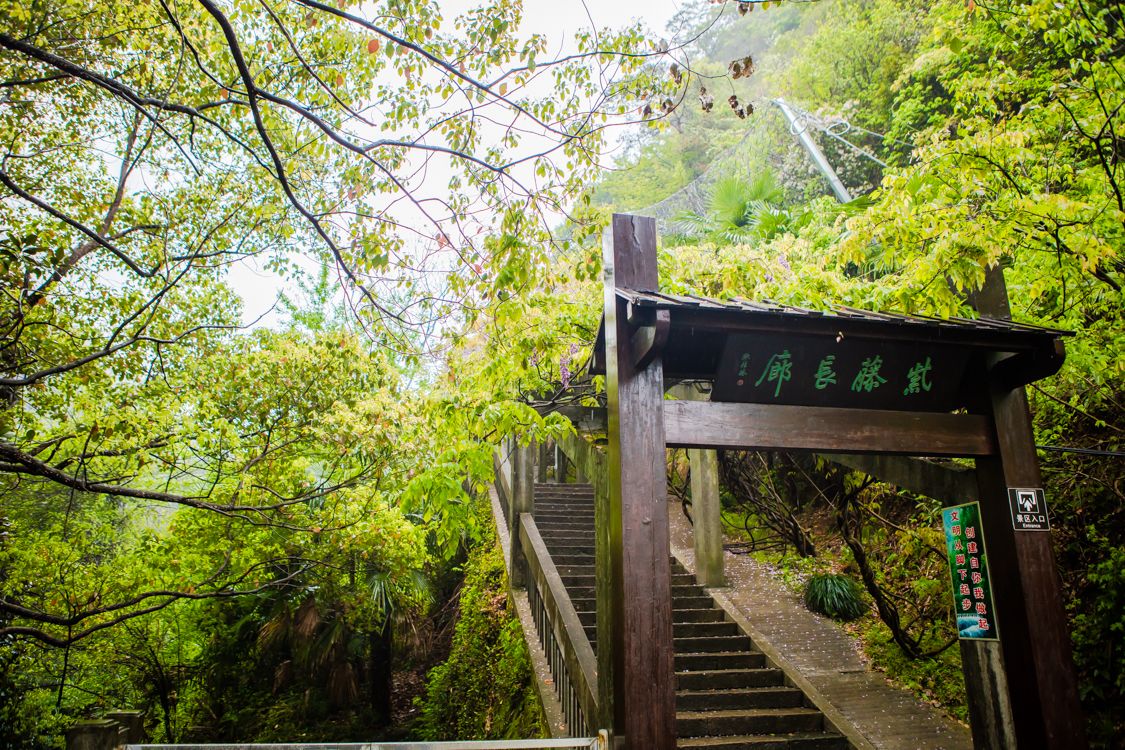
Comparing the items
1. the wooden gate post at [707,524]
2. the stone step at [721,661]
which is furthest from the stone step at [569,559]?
the stone step at [721,661]

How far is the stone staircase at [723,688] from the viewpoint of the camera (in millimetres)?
5230

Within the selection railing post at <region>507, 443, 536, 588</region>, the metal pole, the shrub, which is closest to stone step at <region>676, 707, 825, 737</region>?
the shrub

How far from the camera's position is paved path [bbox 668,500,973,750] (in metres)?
5.30

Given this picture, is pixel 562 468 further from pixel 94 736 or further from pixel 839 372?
pixel 94 736

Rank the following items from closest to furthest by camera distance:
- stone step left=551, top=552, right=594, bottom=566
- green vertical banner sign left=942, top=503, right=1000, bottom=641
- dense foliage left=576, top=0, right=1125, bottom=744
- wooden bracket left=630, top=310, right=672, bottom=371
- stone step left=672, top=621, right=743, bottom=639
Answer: wooden bracket left=630, top=310, right=672, bottom=371 < green vertical banner sign left=942, top=503, right=1000, bottom=641 < dense foliage left=576, top=0, right=1125, bottom=744 < stone step left=672, top=621, right=743, bottom=639 < stone step left=551, top=552, right=594, bottom=566

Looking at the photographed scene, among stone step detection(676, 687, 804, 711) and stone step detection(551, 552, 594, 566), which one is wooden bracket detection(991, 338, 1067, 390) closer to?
stone step detection(676, 687, 804, 711)

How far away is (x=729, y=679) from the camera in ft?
19.7

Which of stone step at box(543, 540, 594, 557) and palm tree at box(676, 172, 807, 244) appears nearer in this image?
stone step at box(543, 540, 594, 557)

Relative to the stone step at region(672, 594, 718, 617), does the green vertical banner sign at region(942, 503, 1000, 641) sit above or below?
above

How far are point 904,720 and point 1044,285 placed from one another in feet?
13.2

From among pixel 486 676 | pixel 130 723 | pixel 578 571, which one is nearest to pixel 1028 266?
pixel 578 571

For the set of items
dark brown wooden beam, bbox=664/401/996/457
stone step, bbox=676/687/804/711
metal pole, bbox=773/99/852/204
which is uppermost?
metal pole, bbox=773/99/852/204

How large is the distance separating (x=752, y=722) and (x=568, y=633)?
5.92 feet

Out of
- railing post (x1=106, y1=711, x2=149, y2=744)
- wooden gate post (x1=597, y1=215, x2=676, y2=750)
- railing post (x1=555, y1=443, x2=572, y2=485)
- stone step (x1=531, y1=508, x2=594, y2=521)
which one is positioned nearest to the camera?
railing post (x1=106, y1=711, x2=149, y2=744)
